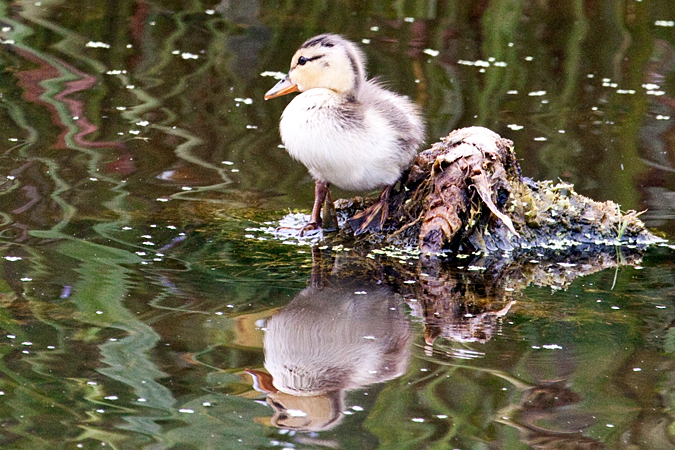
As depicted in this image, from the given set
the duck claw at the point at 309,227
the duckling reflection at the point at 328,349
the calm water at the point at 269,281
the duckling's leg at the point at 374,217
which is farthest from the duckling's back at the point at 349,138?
the duckling reflection at the point at 328,349

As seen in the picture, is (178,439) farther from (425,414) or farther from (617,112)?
(617,112)

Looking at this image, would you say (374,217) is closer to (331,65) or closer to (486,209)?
(486,209)

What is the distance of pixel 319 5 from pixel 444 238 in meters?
5.66

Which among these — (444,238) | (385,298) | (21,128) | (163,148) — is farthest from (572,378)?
(21,128)

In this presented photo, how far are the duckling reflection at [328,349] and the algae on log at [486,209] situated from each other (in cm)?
73

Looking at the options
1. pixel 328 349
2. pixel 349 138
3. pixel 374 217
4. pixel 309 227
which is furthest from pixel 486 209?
pixel 328 349

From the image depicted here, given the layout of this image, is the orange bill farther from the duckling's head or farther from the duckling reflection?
the duckling reflection

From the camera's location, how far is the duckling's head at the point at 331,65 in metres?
5.66

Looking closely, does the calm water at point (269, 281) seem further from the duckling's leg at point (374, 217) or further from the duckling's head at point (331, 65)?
the duckling's head at point (331, 65)

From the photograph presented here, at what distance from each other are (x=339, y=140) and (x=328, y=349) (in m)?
1.52

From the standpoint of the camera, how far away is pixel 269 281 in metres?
5.06

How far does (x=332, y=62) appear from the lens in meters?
5.66

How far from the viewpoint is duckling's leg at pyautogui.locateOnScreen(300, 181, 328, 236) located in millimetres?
5746

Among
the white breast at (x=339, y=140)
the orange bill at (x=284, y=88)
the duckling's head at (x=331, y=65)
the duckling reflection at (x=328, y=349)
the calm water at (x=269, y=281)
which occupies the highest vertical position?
the duckling's head at (x=331, y=65)
